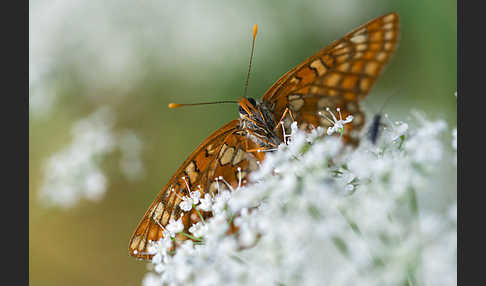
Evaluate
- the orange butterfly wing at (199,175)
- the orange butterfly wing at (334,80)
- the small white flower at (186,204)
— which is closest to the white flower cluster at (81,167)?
the orange butterfly wing at (199,175)

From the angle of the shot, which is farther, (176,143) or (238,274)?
(176,143)

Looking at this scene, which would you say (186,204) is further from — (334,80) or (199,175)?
(334,80)

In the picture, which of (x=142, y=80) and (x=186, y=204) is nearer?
(x=186, y=204)

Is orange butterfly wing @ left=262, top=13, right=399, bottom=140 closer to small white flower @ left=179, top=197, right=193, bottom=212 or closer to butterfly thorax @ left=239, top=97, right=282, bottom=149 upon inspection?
butterfly thorax @ left=239, top=97, right=282, bottom=149

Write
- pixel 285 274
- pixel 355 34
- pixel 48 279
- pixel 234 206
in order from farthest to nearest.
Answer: pixel 48 279 < pixel 355 34 < pixel 234 206 < pixel 285 274

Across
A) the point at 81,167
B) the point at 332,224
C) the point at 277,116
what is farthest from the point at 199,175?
the point at 81,167

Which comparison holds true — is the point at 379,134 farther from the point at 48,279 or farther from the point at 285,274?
the point at 48,279

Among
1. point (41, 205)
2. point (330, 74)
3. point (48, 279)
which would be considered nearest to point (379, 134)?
point (330, 74)
